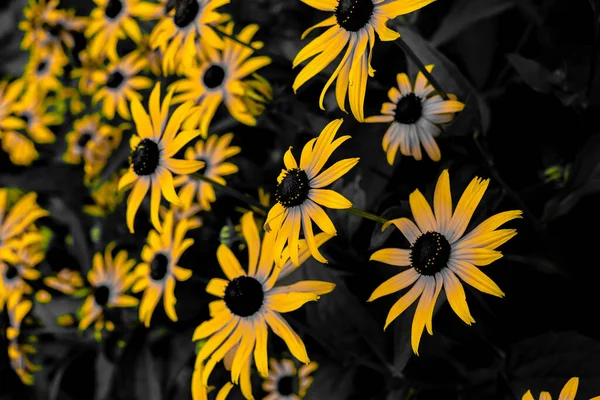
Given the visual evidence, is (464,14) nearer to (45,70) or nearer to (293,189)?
(293,189)

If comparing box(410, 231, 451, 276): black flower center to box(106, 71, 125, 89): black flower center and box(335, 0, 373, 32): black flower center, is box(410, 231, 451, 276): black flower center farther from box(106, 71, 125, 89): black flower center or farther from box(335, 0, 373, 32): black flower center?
box(106, 71, 125, 89): black flower center

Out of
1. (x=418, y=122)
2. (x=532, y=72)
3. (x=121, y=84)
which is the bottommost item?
(x=121, y=84)

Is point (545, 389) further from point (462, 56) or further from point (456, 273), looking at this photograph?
point (462, 56)

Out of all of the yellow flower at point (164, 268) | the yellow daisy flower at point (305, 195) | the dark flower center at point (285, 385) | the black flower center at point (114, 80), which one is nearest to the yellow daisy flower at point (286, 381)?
the dark flower center at point (285, 385)

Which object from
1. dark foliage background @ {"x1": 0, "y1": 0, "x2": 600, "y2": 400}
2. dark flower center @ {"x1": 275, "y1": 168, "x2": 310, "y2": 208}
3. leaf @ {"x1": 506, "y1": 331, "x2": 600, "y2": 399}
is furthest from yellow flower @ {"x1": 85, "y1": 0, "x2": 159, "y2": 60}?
leaf @ {"x1": 506, "y1": 331, "x2": 600, "y2": 399}

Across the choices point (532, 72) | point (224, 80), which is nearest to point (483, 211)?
point (532, 72)

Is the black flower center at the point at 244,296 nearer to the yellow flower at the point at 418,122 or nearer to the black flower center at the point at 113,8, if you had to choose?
the yellow flower at the point at 418,122
